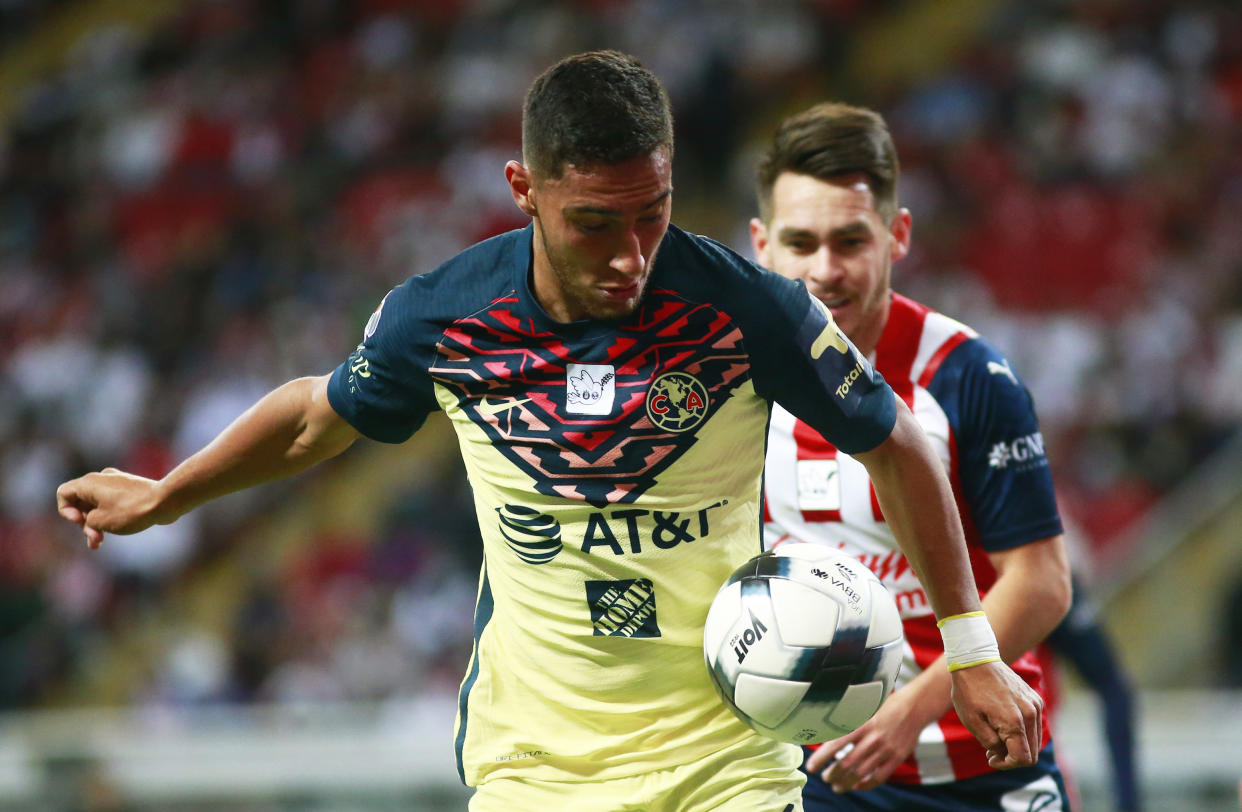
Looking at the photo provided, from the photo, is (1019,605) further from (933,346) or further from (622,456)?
(622,456)

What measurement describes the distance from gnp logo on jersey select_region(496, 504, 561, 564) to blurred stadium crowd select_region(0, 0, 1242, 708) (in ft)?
24.3

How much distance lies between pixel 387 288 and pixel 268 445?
1000 centimetres

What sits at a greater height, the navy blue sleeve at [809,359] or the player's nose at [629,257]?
the player's nose at [629,257]

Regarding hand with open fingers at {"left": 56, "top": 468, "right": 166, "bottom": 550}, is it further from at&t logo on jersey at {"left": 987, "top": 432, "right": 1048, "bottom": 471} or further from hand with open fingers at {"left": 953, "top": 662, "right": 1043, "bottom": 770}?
at&t logo on jersey at {"left": 987, "top": 432, "right": 1048, "bottom": 471}

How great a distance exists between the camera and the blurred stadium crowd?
Result: 419 inches

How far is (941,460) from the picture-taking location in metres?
3.49

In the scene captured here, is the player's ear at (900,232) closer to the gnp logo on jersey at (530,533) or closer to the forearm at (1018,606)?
the forearm at (1018,606)

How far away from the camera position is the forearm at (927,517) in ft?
9.30

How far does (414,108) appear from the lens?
14.9 m

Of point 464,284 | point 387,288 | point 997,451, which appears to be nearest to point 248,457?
point 464,284

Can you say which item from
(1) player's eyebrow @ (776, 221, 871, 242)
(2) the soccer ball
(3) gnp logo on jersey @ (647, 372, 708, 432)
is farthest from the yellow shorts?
(1) player's eyebrow @ (776, 221, 871, 242)

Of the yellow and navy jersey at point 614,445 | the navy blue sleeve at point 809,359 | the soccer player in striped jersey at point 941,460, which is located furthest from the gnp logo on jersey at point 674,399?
the soccer player in striped jersey at point 941,460

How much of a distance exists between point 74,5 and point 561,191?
57.9 feet

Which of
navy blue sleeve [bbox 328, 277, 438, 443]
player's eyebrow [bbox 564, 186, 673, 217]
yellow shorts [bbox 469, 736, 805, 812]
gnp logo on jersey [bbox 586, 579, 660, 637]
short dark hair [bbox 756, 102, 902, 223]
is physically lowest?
yellow shorts [bbox 469, 736, 805, 812]
